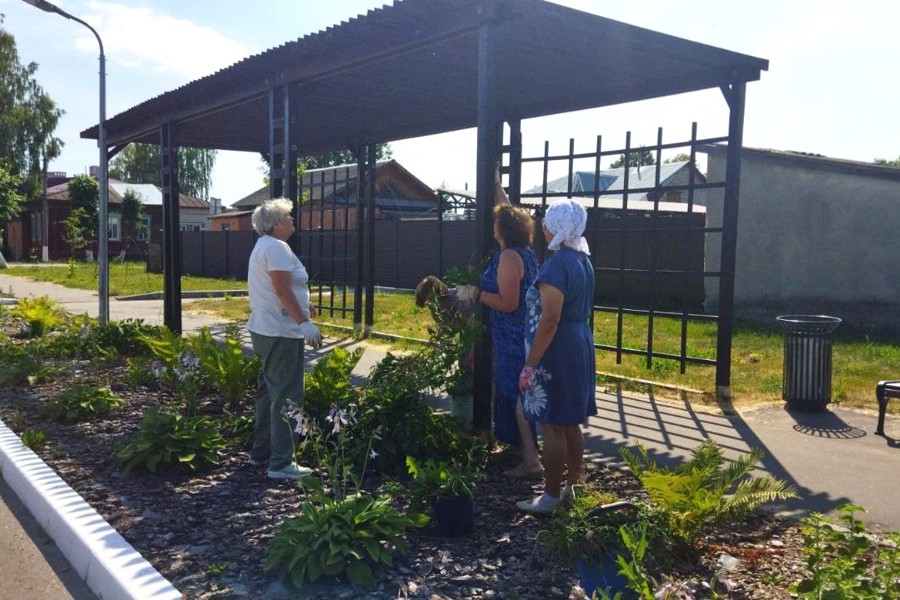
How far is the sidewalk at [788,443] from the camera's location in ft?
17.1

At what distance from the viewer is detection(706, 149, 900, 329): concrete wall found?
14961 mm

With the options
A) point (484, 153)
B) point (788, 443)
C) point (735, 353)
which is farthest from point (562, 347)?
point (735, 353)

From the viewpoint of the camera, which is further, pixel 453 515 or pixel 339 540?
pixel 453 515

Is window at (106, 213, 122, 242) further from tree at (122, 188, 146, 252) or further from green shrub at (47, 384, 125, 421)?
green shrub at (47, 384, 125, 421)

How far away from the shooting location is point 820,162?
50.5 ft

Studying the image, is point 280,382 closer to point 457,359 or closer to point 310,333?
point 310,333

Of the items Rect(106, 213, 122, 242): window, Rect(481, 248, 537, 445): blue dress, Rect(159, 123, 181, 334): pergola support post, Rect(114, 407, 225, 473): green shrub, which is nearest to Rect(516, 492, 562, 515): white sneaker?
Rect(481, 248, 537, 445): blue dress

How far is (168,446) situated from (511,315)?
8.39 ft

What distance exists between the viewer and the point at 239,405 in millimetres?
7570

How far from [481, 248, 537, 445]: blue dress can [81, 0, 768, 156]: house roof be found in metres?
1.86

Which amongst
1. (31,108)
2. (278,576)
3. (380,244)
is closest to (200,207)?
(31,108)

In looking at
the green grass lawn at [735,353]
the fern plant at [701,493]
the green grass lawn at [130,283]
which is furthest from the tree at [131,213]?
the fern plant at [701,493]

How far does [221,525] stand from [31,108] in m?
56.8

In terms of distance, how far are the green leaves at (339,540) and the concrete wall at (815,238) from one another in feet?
44.9
